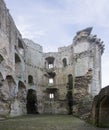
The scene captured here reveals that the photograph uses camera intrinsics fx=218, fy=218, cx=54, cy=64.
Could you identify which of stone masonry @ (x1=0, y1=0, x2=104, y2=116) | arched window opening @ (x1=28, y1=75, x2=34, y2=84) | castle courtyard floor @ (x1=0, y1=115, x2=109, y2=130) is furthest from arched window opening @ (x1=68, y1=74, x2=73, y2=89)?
castle courtyard floor @ (x1=0, y1=115, x2=109, y2=130)

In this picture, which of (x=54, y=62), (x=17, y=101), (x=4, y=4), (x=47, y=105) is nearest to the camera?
(x=4, y=4)

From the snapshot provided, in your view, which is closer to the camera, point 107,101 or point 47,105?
point 107,101

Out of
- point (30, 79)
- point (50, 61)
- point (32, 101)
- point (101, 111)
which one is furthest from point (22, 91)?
point (101, 111)

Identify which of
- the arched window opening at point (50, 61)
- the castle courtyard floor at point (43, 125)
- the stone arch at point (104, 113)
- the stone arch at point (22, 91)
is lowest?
the castle courtyard floor at point (43, 125)

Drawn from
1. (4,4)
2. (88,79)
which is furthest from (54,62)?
(4,4)

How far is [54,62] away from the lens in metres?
31.8

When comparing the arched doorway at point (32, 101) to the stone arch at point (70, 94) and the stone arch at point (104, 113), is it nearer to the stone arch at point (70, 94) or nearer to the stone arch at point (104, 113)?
the stone arch at point (70, 94)

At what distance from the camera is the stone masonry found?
19.2m

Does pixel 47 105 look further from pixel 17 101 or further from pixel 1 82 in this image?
pixel 1 82

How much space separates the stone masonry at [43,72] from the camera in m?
19.2

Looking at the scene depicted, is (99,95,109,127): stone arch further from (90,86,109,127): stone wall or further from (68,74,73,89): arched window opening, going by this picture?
(68,74,73,89): arched window opening

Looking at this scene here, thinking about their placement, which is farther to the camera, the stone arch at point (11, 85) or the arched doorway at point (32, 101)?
the arched doorway at point (32, 101)

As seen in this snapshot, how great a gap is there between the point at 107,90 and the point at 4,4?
13744 millimetres

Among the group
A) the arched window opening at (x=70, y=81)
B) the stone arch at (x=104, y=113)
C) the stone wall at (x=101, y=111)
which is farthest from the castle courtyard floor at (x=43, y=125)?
the arched window opening at (x=70, y=81)
